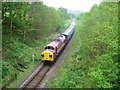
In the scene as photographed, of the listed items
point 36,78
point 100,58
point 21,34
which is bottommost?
point 36,78

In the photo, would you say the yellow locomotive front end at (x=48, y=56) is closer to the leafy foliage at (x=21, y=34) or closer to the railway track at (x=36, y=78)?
the railway track at (x=36, y=78)

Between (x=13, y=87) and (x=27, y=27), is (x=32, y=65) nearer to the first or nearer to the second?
(x=13, y=87)

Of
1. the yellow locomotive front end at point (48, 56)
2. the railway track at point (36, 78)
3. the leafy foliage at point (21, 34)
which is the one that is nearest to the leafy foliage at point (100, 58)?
the railway track at point (36, 78)

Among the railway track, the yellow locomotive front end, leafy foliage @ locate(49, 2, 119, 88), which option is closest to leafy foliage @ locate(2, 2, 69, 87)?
the railway track

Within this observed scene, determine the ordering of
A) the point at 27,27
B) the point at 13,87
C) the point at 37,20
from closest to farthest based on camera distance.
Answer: the point at 13,87 → the point at 27,27 → the point at 37,20

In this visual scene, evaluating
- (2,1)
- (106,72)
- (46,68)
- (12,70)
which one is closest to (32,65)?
(46,68)

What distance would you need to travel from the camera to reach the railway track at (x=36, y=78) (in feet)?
87.4

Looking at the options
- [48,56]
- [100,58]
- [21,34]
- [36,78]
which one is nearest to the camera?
[100,58]

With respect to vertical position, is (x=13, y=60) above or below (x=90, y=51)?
below

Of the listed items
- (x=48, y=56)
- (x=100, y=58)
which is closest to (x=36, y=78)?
(x=48, y=56)

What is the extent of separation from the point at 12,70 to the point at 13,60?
3.22 metres

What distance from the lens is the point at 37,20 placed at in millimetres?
48219

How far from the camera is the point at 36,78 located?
29.3 m

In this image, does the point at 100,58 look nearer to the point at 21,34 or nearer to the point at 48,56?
the point at 48,56
